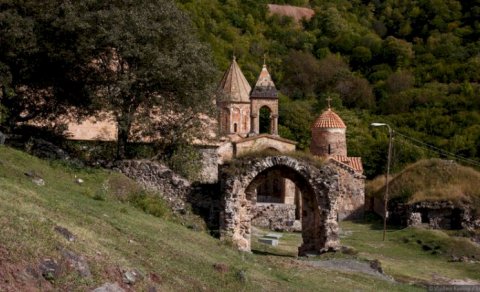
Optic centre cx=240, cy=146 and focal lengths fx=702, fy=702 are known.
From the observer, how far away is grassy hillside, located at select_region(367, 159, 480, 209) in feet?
108

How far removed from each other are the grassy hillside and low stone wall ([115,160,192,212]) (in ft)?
53.4

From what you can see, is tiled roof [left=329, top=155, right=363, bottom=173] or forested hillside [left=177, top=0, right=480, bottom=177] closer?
tiled roof [left=329, top=155, right=363, bottom=173]

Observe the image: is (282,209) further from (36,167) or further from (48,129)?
(36,167)

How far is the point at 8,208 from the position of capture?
9.71m

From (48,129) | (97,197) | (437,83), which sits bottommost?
(97,197)

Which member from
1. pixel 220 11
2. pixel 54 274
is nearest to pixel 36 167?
pixel 54 274

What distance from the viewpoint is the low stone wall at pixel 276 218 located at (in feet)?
105

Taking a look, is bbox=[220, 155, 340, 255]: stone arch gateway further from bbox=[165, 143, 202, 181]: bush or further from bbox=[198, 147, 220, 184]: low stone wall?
bbox=[198, 147, 220, 184]: low stone wall

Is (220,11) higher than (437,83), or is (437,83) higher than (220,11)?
(220,11)

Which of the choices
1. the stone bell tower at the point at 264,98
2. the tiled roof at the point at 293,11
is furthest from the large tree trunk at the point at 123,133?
the tiled roof at the point at 293,11

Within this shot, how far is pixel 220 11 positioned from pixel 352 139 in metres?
39.4

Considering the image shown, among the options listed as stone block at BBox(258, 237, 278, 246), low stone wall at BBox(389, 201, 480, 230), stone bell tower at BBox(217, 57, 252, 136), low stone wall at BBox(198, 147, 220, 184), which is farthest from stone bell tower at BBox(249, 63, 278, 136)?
stone block at BBox(258, 237, 278, 246)

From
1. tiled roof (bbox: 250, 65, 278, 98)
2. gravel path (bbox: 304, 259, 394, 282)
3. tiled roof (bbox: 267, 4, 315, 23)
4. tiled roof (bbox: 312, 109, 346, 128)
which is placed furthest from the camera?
tiled roof (bbox: 267, 4, 315, 23)

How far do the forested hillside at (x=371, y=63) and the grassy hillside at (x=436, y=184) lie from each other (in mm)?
16153
